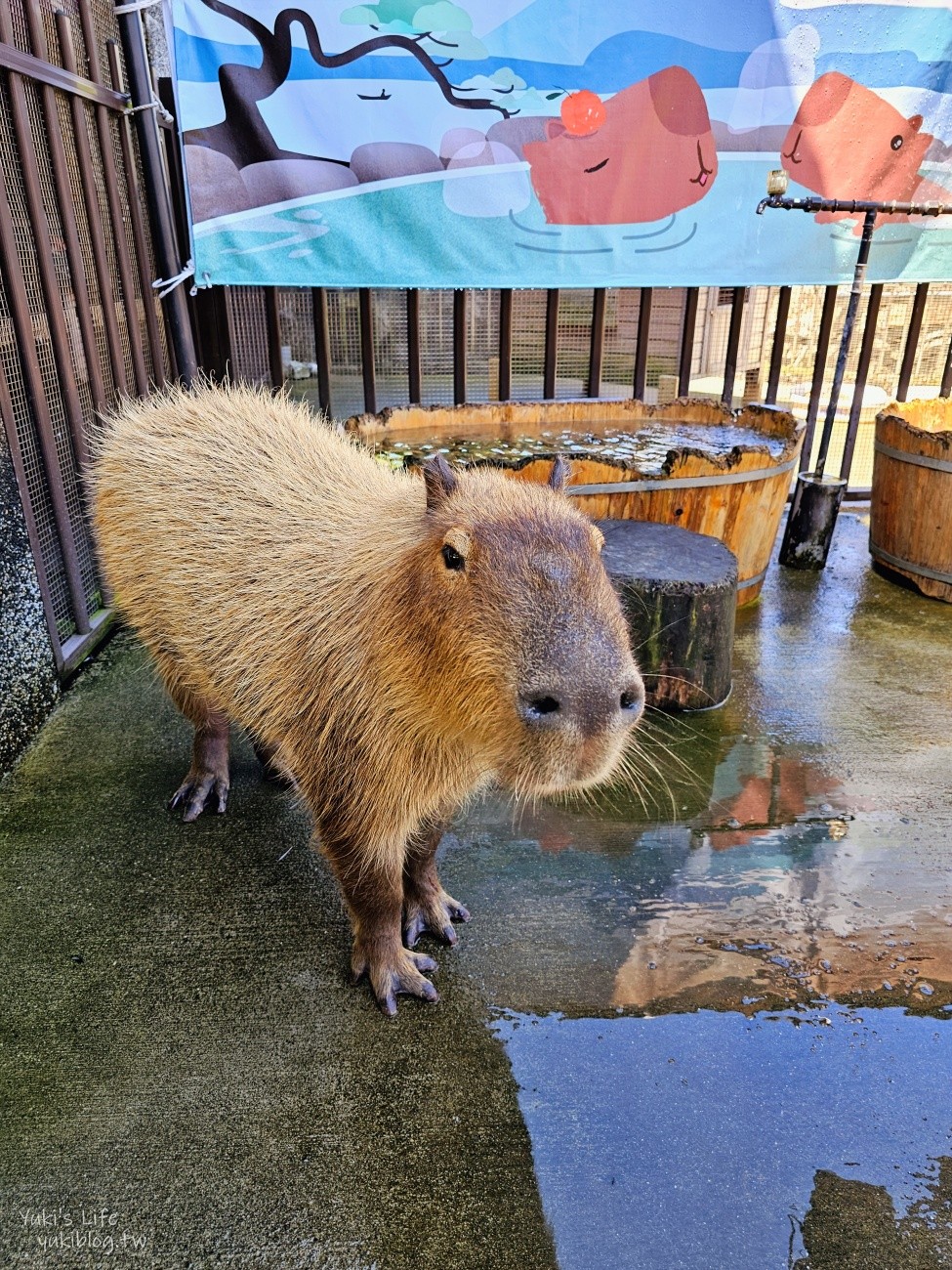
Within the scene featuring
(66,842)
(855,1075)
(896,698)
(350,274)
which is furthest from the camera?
(350,274)

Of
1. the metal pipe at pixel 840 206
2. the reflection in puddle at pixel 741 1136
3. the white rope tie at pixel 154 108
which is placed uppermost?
the white rope tie at pixel 154 108

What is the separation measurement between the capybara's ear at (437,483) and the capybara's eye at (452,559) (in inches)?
7.0

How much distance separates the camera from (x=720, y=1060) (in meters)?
1.77

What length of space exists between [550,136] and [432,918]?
4098 mm

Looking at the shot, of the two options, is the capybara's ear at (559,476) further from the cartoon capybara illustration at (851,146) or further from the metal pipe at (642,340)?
the cartoon capybara illustration at (851,146)

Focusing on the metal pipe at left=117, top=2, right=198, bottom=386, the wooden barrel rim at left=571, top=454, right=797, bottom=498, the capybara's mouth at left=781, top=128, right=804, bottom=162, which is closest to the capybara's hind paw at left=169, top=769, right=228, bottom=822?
the wooden barrel rim at left=571, top=454, right=797, bottom=498

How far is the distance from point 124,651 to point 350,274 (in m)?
2.30

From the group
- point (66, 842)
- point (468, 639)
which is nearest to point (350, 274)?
point (66, 842)

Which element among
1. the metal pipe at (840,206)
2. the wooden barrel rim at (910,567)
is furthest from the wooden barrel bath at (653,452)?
the metal pipe at (840,206)

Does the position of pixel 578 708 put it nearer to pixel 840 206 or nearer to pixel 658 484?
pixel 658 484

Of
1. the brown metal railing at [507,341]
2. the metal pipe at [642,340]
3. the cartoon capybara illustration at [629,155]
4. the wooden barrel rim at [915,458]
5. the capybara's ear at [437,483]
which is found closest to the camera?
the capybara's ear at [437,483]

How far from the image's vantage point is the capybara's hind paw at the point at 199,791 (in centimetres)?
260

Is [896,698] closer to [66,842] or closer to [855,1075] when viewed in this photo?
[855,1075]

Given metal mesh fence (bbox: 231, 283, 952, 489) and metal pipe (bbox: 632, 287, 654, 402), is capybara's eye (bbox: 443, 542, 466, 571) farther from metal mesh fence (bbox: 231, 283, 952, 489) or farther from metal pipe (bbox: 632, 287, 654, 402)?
metal pipe (bbox: 632, 287, 654, 402)
